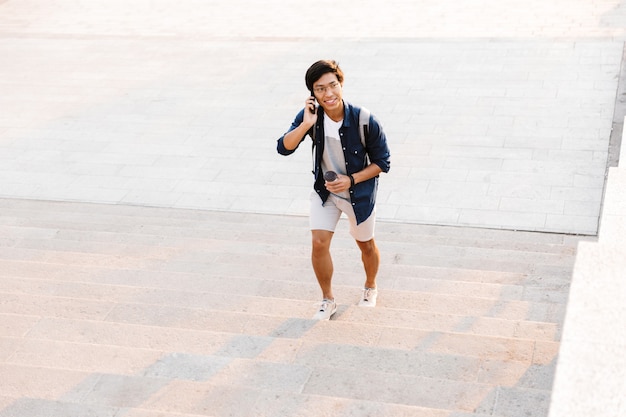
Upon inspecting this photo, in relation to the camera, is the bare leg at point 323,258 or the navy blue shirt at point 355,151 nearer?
the navy blue shirt at point 355,151

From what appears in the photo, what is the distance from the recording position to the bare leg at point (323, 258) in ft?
17.1

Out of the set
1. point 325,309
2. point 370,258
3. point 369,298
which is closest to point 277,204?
point 369,298

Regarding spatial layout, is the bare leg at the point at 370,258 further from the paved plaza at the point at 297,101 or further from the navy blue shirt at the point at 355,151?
the paved plaza at the point at 297,101

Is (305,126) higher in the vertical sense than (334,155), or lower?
higher

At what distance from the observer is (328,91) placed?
4.76 m

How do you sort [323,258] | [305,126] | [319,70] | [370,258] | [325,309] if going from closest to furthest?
[319,70]
[305,126]
[323,258]
[325,309]
[370,258]

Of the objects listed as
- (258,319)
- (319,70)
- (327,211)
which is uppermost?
(319,70)

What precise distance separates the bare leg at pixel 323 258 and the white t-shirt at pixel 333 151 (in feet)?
0.89

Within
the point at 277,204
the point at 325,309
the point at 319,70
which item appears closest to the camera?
the point at 319,70

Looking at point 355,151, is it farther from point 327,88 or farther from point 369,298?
point 369,298

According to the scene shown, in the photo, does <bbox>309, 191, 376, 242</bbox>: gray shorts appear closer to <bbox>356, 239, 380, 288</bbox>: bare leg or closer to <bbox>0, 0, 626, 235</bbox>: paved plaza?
<bbox>356, 239, 380, 288</bbox>: bare leg

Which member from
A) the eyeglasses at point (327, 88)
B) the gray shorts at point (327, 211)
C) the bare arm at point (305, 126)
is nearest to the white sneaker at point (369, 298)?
the gray shorts at point (327, 211)

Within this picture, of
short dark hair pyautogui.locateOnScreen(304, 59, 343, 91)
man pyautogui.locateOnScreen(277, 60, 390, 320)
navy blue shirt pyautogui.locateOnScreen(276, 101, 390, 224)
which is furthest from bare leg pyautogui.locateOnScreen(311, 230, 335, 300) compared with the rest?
short dark hair pyautogui.locateOnScreen(304, 59, 343, 91)

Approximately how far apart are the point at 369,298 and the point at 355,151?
1.22 metres
